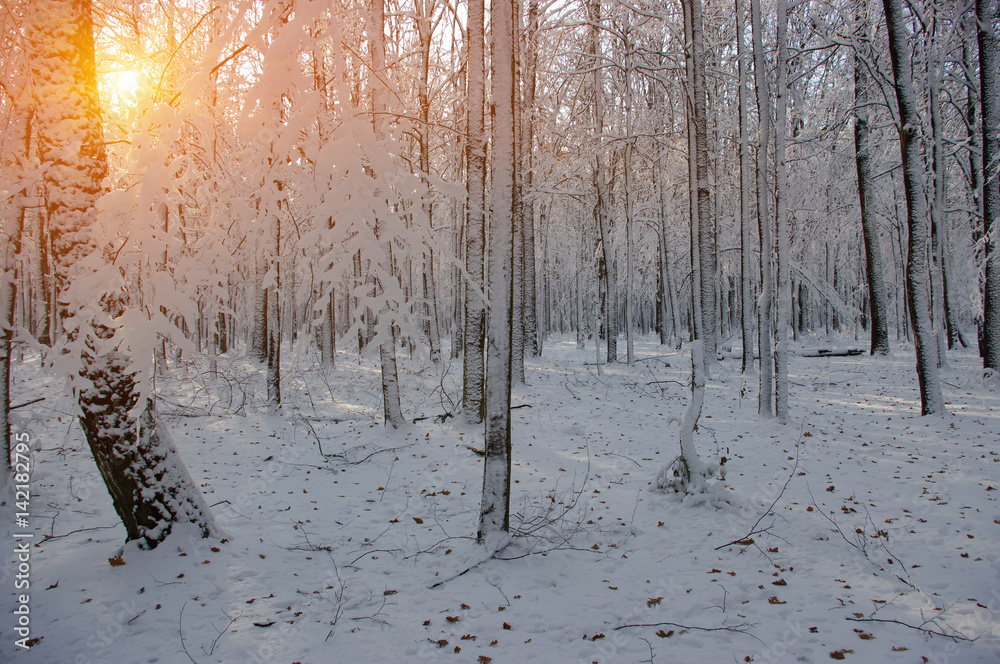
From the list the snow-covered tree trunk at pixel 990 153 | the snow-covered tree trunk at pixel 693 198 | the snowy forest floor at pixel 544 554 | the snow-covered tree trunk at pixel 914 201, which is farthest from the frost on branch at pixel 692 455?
the snow-covered tree trunk at pixel 990 153

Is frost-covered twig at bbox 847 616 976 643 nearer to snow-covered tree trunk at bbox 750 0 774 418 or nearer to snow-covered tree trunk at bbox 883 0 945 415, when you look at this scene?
snow-covered tree trunk at bbox 750 0 774 418

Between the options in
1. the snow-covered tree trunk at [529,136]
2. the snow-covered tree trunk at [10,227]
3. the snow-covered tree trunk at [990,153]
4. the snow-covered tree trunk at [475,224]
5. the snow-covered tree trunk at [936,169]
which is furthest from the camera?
the snow-covered tree trunk at [529,136]

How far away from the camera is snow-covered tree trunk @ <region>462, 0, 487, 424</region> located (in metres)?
7.58

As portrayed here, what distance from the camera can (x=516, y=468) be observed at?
6879mm

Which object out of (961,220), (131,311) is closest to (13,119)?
(131,311)

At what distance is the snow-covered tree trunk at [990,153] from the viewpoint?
975cm

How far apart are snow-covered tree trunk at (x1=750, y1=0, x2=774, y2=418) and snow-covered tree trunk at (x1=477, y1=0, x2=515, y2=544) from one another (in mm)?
6043

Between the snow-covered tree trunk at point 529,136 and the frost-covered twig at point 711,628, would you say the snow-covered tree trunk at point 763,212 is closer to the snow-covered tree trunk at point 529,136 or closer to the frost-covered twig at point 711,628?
the snow-covered tree trunk at point 529,136

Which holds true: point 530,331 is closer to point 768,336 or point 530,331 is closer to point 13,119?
point 768,336

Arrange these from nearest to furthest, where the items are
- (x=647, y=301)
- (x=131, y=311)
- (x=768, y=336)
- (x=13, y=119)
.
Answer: (x=131, y=311) → (x=13, y=119) → (x=768, y=336) → (x=647, y=301)

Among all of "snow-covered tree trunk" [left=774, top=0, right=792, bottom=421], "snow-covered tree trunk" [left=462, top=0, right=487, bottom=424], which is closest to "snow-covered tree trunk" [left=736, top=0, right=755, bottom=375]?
"snow-covered tree trunk" [left=774, top=0, right=792, bottom=421]

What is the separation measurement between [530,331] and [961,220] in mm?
20038

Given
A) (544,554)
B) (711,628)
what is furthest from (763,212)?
(711,628)

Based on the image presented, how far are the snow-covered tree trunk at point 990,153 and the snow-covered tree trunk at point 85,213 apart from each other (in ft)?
45.6
